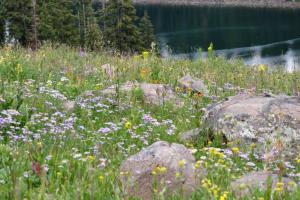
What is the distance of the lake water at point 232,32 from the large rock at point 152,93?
151 ft

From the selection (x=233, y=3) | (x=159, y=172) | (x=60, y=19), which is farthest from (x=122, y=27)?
(x=233, y=3)

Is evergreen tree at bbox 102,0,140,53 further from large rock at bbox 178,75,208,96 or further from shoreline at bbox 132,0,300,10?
shoreline at bbox 132,0,300,10

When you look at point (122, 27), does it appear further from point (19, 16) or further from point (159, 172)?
point (159, 172)

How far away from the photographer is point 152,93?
30.2ft

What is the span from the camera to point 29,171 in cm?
450

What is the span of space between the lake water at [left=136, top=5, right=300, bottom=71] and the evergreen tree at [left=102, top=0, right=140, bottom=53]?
19.3 feet

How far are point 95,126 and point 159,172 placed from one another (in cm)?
301

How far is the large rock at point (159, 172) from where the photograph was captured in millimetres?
4312

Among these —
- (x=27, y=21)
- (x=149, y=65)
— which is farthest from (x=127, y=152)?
(x=27, y=21)

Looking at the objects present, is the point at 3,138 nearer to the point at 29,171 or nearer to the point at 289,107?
the point at 29,171

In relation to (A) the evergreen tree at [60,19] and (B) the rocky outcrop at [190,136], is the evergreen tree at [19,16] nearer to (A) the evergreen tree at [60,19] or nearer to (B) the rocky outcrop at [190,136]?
(A) the evergreen tree at [60,19]

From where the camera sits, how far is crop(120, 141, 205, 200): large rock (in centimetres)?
431

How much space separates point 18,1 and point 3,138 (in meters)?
52.6

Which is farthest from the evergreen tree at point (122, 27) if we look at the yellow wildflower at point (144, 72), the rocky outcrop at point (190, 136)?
the rocky outcrop at point (190, 136)
